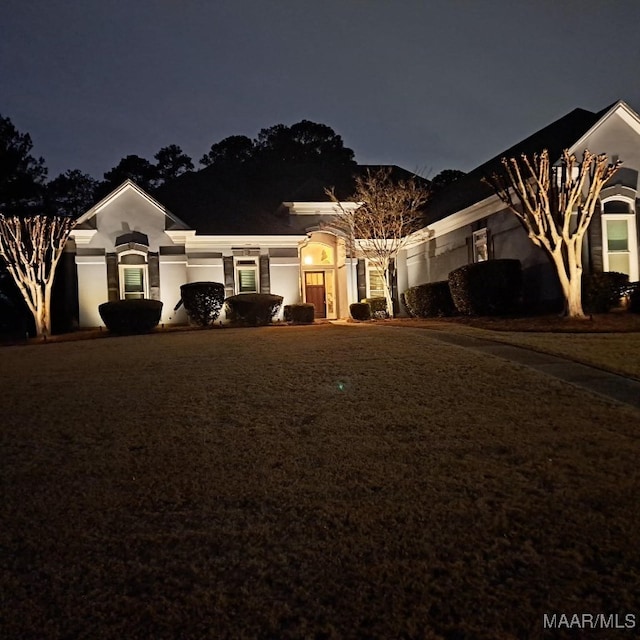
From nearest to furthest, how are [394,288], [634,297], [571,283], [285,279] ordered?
[571,283]
[634,297]
[285,279]
[394,288]

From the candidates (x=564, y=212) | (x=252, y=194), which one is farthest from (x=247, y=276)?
(x=564, y=212)

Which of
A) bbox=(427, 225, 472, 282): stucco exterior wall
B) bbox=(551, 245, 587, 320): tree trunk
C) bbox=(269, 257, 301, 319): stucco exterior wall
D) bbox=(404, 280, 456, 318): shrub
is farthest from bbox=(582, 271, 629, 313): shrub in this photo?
bbox=(269, 257, 301, 319): stucco exterior wall

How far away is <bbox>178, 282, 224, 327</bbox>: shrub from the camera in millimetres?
21469

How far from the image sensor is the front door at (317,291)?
26375 millimetres

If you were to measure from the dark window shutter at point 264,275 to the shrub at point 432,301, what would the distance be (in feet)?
19.1

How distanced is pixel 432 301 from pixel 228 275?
818 centimetres

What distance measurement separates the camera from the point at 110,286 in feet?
72.6

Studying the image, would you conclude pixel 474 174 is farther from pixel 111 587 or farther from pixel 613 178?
pixel 111 587

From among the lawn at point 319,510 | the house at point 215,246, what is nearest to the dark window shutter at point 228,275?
the house at point 215,246

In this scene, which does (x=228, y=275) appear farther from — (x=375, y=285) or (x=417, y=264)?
(x=417, y=264)

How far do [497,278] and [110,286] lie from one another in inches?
556

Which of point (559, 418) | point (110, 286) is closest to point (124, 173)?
point (110, 286)

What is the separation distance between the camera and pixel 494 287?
18094 millimetres

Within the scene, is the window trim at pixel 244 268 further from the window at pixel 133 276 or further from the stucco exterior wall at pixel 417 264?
the stucco exterior wall at pixel 417 264
